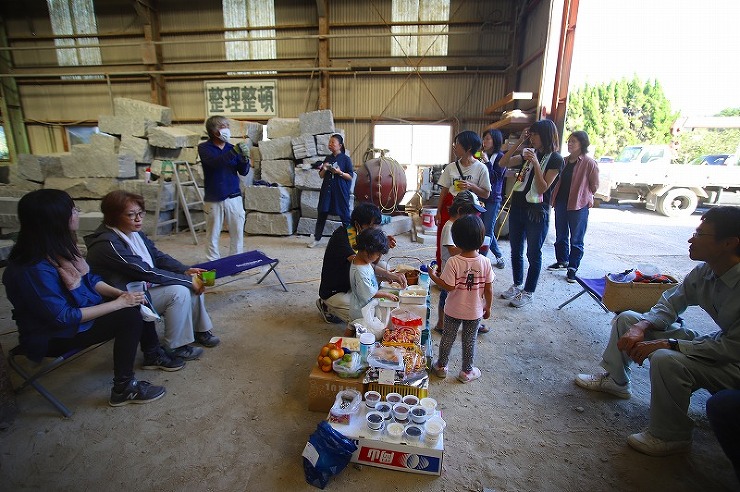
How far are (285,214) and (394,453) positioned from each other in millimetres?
5515

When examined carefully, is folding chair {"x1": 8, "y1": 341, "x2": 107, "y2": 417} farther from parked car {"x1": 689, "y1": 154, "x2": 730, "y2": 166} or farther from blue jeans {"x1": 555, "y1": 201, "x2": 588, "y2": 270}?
parked car {"x1": 689, "y1": 154, "x2": 730, "y2": 166}

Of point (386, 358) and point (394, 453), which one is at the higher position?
point (386, 358)

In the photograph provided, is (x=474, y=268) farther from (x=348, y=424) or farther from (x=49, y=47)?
(x=49, y=47)

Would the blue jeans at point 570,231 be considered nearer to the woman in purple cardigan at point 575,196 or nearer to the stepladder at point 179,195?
the woman in purple cardigan at point 575,196

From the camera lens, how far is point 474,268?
231 centimetres

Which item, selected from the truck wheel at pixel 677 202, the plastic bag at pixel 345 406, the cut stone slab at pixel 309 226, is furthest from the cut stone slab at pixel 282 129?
the truck wheel at pixel 677 202

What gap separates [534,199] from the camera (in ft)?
11.3

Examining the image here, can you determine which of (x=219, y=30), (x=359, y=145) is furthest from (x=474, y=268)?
(x=219, y=30)

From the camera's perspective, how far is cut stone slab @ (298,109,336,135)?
22.7 feet

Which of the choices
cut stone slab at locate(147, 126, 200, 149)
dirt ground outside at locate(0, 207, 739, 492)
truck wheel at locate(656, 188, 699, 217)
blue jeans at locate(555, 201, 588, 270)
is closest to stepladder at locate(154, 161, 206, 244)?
cut stone slab at locate(147, 126, 200, 149)

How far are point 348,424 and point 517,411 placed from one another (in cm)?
110

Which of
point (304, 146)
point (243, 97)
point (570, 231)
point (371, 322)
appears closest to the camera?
point (371, 322)

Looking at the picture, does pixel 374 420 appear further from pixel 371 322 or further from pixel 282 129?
pixel 282 129

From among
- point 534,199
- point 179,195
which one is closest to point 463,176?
point 534,199
